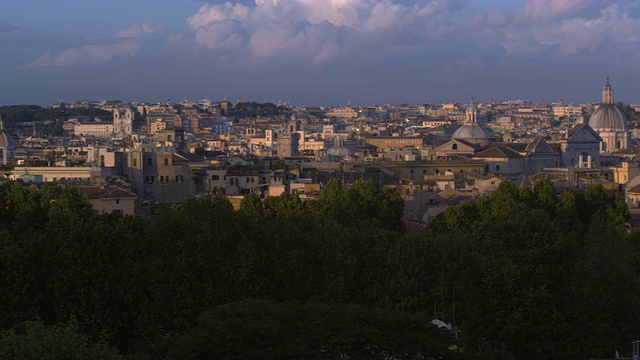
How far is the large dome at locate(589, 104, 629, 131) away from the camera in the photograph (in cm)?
11275

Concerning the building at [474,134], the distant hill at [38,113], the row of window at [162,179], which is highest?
the distant hill at [38,113]

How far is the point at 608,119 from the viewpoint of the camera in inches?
4464

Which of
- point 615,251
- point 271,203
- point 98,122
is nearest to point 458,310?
point 615,251

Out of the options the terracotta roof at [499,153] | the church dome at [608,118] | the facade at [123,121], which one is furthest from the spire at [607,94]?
the facade at [123,121]

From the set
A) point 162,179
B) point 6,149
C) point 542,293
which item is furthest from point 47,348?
point 6,149

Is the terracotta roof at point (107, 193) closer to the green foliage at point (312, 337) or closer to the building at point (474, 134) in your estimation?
the green foliage at point (312, 337)

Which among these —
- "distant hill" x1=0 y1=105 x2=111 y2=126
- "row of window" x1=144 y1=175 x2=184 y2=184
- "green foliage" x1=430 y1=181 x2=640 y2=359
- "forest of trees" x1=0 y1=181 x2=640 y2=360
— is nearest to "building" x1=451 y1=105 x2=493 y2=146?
"row of window" x1=144 y1=175 x2=184 y2=184

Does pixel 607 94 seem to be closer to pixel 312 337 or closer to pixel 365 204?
pixel 365 204

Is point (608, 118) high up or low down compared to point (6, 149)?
up

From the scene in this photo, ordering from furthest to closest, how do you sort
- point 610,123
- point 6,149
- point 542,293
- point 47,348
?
point 610,123
point 6,149
point 542,293
point 47,348

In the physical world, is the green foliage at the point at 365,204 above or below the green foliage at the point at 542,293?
above

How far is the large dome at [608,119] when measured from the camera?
113 metres

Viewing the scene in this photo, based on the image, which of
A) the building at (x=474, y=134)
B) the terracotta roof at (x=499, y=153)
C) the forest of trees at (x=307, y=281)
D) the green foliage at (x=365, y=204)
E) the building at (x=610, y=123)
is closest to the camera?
the forest of trees at (x=307, y=281)

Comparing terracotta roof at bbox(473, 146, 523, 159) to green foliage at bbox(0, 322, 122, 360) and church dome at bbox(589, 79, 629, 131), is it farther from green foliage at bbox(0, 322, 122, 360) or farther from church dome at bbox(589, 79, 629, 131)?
green foliage at bbox(0, 322, 122, 360)
